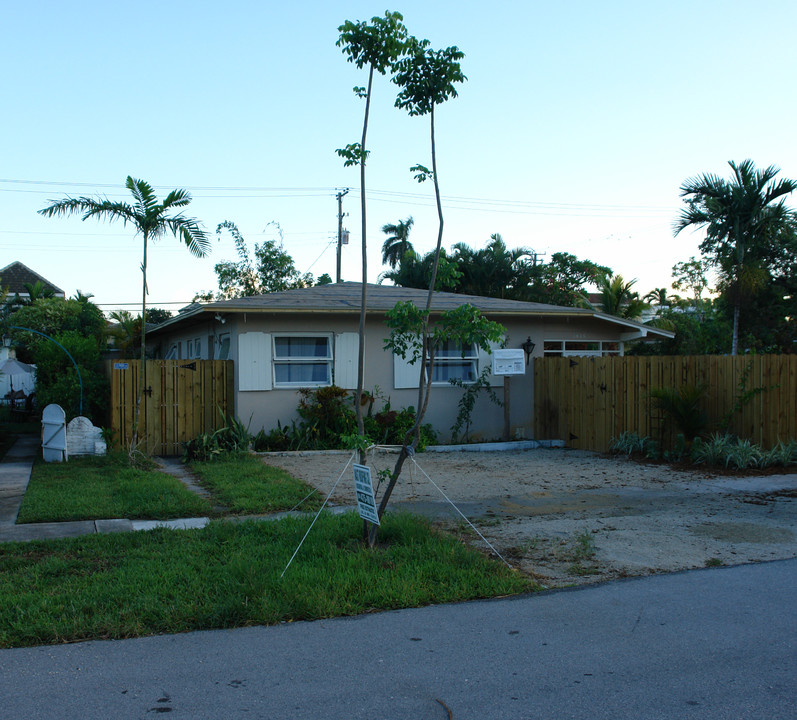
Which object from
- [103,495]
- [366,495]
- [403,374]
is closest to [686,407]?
[403,374]

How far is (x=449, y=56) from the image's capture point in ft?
23.2

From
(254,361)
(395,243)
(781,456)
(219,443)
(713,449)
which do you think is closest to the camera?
(781,456)

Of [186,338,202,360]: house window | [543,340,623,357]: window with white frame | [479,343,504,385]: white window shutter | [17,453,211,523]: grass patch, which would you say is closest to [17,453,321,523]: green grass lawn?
[17,453,211,523]: grass patch

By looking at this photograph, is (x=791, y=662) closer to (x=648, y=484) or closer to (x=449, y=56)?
(x=449, y=56)

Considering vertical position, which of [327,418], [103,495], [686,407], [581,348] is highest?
[581,348]

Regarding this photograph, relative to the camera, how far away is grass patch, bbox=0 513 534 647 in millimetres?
5266

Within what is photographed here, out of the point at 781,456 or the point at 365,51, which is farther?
the point at 781,456

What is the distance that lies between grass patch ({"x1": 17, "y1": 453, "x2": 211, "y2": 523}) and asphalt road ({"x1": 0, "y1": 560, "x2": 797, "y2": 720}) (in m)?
3.96

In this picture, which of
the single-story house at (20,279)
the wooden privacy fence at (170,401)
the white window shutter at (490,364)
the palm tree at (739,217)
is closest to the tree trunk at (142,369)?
the wooden privacy fence at (170,401)

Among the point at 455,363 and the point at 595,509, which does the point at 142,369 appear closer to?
the point at 455,363

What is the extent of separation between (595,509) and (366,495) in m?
3.81

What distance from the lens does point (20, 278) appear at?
1802 inches

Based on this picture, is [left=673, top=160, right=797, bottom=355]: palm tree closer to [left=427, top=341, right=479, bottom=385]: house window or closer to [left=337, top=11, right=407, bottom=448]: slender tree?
[left=427, top=341, right=479, bottom=385]: house window

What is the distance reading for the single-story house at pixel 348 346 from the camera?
1495 cm
